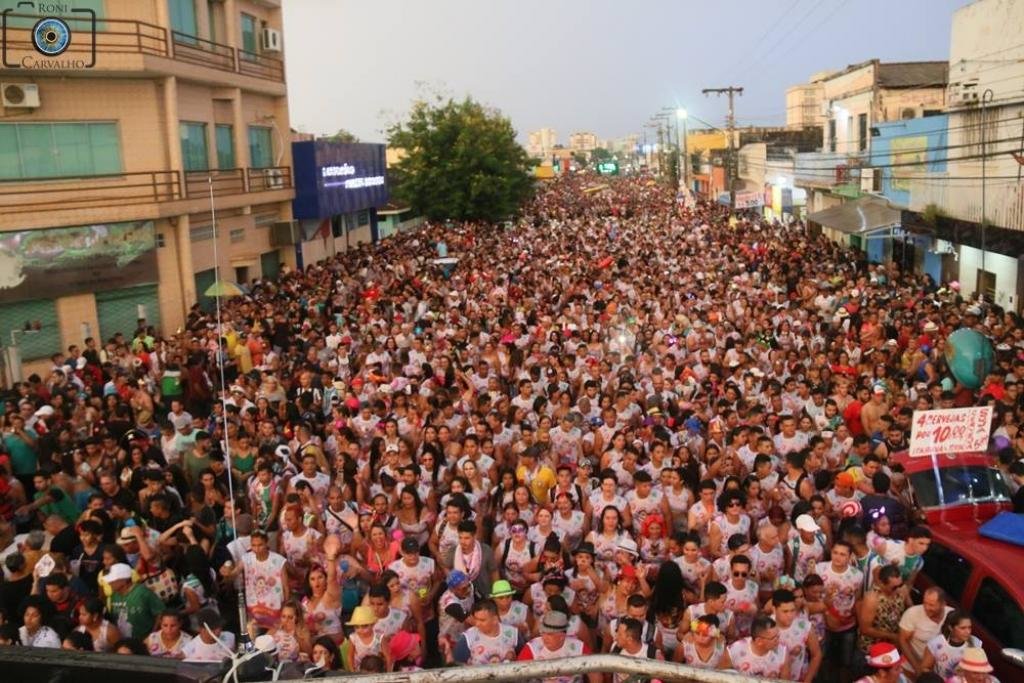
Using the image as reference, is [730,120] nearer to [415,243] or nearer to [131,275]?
[415,243]

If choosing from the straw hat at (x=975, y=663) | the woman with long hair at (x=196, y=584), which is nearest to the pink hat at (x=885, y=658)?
the straw hat at (x=975, y=663)

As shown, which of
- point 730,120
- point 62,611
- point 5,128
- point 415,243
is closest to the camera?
point 62,611

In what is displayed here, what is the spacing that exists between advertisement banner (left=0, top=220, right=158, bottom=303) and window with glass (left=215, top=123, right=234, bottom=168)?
465cm

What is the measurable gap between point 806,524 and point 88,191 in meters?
17.0

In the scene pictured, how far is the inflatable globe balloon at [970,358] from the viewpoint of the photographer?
11172mm

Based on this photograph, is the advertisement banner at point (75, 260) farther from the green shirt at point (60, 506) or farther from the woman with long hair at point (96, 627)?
the woman with long hair at point (96, 627)

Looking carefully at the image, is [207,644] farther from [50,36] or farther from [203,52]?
[203,52]

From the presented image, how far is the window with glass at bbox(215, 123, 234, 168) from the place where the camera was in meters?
24.0

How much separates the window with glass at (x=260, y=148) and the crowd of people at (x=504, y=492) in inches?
444

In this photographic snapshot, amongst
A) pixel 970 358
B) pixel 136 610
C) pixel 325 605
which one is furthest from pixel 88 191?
pixel 970 358

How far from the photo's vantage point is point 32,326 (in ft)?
60.0

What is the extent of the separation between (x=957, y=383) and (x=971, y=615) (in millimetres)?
6225

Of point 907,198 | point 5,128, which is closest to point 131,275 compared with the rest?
point 5,128

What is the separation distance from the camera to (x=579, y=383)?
1191cm
